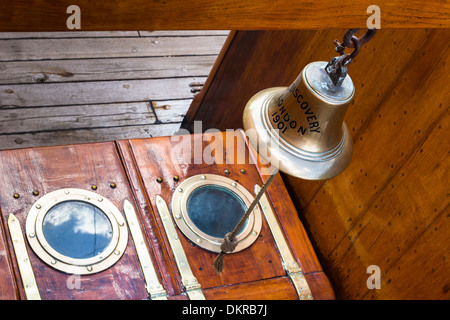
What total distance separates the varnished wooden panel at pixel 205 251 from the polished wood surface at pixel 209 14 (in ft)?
3.56

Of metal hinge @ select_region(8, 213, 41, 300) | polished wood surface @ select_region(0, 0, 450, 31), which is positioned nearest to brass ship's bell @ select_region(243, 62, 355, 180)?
polished wood surface @ select_region(0, 0, 450, 31)

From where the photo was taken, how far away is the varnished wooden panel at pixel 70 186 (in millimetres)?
1703

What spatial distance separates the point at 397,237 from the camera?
176 centimetres

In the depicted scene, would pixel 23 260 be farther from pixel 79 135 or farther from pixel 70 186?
pixel 79 135

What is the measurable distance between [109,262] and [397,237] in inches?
38.1

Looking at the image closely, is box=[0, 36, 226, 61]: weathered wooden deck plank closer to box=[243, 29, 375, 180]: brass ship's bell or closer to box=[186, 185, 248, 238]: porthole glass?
box=[186, 185, 248, 238]: porthole glass

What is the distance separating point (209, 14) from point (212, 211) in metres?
1.23

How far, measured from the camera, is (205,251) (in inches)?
76.2

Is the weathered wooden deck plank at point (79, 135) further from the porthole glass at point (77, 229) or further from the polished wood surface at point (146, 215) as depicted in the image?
the porthole glass at point (77, 229)

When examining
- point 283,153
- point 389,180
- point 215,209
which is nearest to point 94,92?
point 215,209

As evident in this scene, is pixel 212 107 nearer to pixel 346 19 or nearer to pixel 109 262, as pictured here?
pixel 109 262

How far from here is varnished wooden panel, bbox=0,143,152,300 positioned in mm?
1703

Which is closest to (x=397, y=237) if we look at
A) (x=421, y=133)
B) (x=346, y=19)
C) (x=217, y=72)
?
(x=421, y=133)

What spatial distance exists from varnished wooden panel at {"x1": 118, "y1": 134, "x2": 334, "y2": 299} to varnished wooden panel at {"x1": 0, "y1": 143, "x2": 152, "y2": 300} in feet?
0.28
